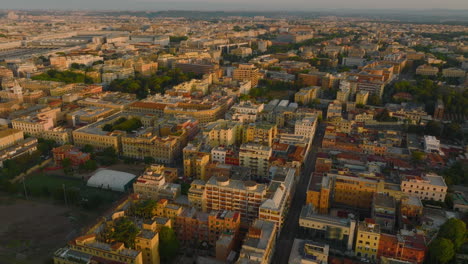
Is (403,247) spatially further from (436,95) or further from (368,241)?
(436,95)

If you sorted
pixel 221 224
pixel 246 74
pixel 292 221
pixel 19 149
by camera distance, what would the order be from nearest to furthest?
pixel 221 224, pixel 292 221, pixel 19 149, pixel 246 74

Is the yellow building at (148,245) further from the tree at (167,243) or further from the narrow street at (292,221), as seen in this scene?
the narrow street at (292,221)

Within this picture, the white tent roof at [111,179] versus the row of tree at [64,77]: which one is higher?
the row of tree at [64,77]

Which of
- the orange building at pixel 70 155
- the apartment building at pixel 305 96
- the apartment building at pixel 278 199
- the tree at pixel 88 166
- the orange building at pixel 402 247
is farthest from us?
the apartment building at pixel 305 96

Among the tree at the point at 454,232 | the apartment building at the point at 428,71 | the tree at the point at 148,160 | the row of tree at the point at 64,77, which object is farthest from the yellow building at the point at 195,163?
the apartment building at the point at 428,71

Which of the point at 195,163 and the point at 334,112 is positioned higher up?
the point at 334,112

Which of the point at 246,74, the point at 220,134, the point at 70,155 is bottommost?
the point at 70,155

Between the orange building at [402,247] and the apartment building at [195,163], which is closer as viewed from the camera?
the orange building at [402,247]

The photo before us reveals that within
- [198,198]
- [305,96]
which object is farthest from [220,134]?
[305,96]

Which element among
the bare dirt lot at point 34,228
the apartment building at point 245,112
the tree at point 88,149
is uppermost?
the apartment building at point 245,112
